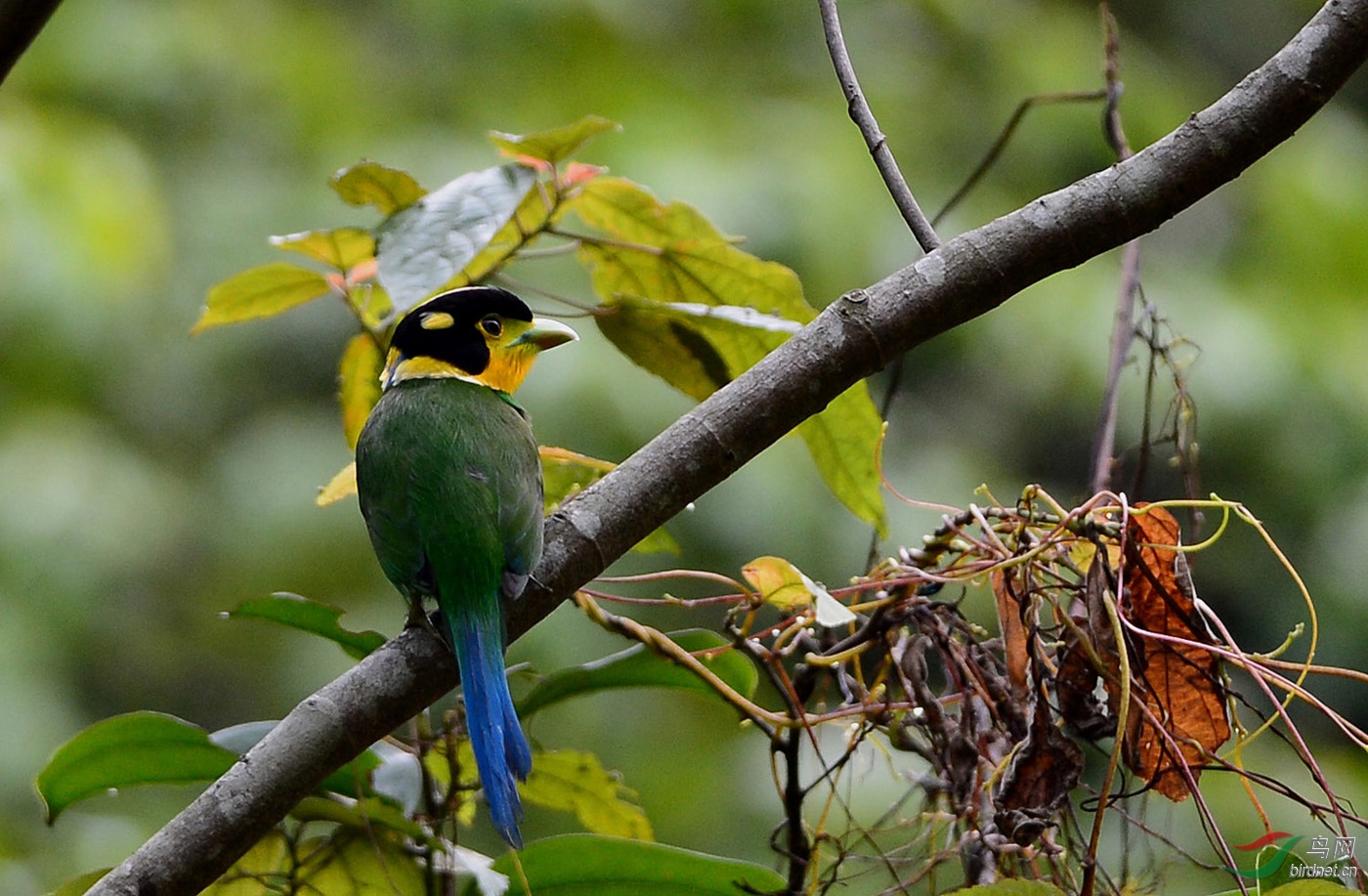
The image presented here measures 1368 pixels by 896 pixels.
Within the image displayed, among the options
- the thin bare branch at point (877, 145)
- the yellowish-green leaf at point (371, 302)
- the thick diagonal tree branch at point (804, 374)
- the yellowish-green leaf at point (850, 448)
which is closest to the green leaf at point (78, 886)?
the thick diagonal tree branch at point (804, 374)

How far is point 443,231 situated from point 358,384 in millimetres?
376

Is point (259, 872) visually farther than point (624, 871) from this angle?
Yes

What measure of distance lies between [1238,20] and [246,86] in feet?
15.3

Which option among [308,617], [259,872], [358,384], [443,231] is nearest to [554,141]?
[443,231]

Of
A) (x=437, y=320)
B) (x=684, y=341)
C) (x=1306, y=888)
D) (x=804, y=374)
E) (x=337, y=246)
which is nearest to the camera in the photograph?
(x=1306, y=888)

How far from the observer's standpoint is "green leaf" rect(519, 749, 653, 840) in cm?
151

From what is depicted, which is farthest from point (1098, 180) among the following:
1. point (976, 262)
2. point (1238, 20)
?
point (1238, 20)

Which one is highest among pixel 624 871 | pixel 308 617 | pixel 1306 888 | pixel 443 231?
pixel 443 231

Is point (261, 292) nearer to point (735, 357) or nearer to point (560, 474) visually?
point (560, 474)

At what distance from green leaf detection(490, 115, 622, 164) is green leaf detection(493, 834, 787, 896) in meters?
0.73

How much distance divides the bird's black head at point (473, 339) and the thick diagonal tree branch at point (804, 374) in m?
0.65

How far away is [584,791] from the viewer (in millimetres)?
1529

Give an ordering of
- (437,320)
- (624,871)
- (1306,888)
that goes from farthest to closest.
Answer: (437,320) < (624,871) < (1306,888)

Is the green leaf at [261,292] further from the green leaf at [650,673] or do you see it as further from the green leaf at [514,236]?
the green leaf at [650,673]
